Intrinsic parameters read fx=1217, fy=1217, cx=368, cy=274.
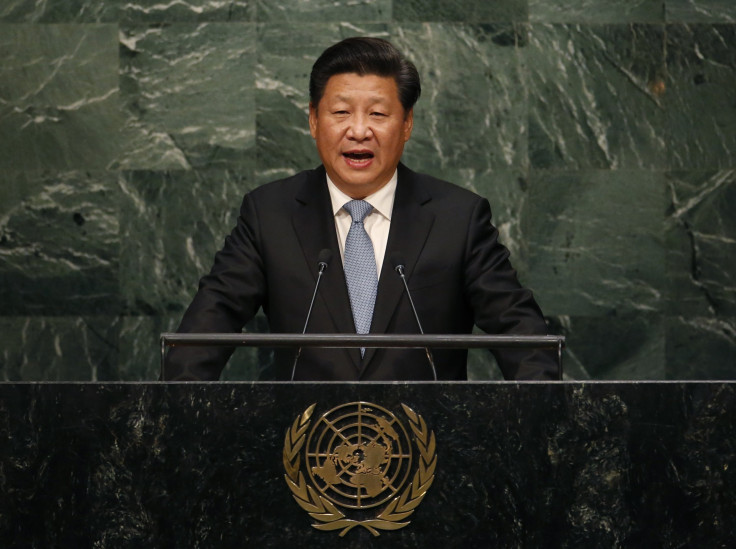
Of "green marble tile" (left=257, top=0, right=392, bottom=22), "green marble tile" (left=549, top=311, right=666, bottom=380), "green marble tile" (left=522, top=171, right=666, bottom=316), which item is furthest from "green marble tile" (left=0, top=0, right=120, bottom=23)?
"green marble tile" (left=549, top=311, right=666, bottom=380)

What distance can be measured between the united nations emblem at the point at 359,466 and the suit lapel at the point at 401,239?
885 millimetres

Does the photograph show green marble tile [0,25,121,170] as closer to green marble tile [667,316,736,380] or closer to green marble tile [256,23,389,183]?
green marble tile [256,23,389,183]

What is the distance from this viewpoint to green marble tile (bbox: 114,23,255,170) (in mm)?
4949

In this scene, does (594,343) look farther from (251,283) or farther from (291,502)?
(291,502)

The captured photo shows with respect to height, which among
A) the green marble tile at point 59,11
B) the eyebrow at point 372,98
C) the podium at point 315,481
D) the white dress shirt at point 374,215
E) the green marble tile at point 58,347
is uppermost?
the green marble tile at point 59,11

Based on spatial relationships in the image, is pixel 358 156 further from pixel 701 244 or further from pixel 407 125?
pixel 701 244

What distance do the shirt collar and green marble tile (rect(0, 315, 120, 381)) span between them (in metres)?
1.93

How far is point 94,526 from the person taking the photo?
2.22 m

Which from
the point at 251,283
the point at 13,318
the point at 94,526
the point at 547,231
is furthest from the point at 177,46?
the point at 94,526

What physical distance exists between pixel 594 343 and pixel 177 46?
2.10 metres

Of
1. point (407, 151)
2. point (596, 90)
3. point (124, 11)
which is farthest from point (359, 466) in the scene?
point (124, 11)

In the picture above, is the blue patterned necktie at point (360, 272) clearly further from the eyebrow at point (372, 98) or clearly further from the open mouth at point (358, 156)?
the eyebrow at point (372, 98)

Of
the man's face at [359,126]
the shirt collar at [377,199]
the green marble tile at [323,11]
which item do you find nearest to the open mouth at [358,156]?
the man's face at [359,126]

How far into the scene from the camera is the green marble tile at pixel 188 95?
495 cm
